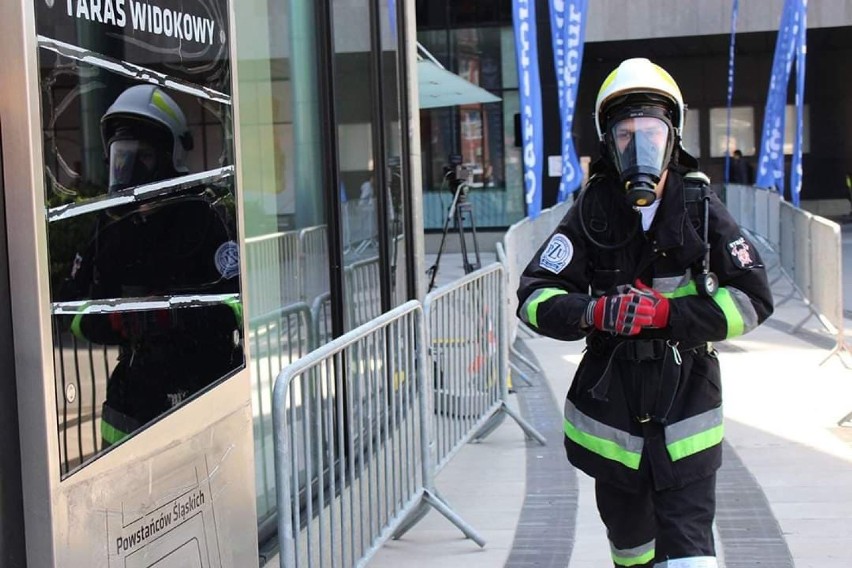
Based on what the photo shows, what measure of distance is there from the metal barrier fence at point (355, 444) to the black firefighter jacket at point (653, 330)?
78 centimetres

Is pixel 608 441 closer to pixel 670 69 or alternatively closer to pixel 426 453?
pixel 426 453

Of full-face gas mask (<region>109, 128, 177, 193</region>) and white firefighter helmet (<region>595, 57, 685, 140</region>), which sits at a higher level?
white firefighter helmet (<region>595, 57, 685, 140</region>)

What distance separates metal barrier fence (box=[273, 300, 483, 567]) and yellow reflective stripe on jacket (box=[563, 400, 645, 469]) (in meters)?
0.85

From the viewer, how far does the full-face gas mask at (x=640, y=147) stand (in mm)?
3146

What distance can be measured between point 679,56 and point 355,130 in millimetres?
27461

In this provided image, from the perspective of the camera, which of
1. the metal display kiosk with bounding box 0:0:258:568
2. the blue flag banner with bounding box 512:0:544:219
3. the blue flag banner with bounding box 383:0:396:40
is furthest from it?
the blue flag banner with bounding box 512:0:544:219

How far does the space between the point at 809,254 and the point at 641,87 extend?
7.88 meters

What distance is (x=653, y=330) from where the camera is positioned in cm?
323

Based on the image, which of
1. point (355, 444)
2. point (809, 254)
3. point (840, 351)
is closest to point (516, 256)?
point (840, 351)

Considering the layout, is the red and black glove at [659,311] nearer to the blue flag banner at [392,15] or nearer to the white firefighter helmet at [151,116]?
the white firefighter helmet at [151,116]

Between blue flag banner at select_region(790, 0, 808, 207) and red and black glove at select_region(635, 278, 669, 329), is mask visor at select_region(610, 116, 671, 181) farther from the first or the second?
blue flag banner at select_region(790, 0, 808, 207)

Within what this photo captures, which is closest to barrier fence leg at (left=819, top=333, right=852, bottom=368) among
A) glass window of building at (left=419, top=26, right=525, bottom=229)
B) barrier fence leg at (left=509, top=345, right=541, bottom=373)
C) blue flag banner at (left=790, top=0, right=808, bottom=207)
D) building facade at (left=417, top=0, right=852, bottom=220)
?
barrier fence leg at (left=509, top=345, right=541, bottom=373)

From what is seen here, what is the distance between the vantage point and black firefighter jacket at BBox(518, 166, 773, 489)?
322cm

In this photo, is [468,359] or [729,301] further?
[468,359]
